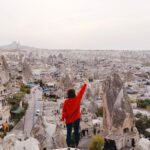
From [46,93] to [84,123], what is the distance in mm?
21485

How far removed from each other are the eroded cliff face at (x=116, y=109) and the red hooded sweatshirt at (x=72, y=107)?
1255 cm

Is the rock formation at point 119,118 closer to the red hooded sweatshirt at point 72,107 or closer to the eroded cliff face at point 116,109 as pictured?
the eroded cliff face at point 116,109

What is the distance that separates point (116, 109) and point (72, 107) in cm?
1290

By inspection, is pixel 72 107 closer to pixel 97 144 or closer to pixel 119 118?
pixel 97 144

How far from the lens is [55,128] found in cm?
1581

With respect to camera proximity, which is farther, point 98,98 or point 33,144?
point 98,98

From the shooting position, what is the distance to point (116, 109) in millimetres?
22344

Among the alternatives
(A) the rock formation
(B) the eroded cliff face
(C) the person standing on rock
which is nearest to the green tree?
(A) the rock formation

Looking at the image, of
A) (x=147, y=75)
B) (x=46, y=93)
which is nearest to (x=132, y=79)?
(x=147, y=75)

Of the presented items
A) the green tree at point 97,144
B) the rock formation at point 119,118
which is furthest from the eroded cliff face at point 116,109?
the green tree at point 97,144

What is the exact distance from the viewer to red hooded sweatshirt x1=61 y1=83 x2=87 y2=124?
963cm

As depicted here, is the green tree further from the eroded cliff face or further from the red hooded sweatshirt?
the red hooded sweatshirt

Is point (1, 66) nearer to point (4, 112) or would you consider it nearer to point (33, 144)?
point (4, 112)

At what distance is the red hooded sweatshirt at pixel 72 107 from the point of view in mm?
9633
